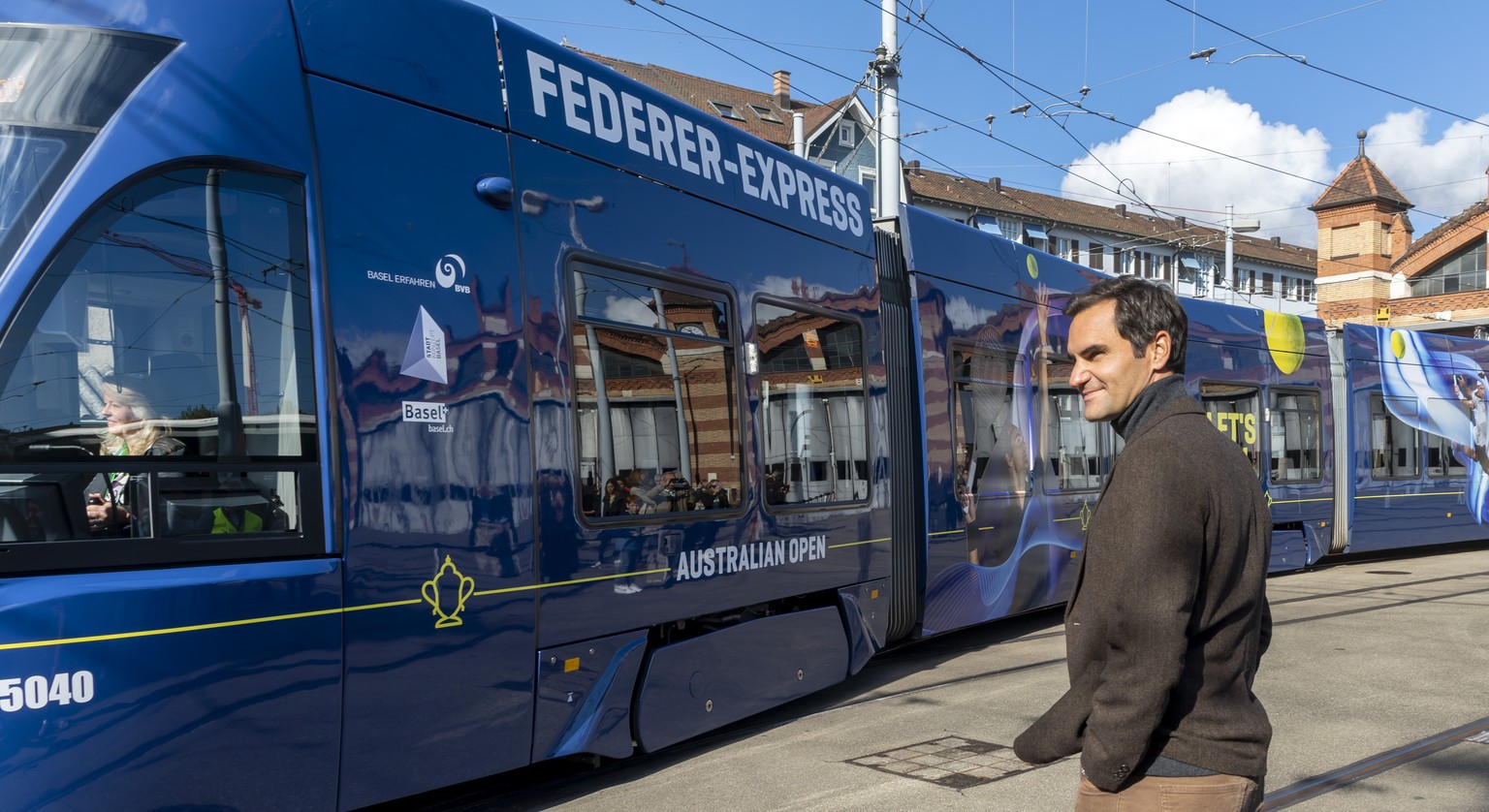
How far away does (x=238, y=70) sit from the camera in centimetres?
403

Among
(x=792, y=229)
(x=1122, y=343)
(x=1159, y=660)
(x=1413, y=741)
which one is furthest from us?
(x=792, y=229)

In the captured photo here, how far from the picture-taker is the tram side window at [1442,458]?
18.5 meters

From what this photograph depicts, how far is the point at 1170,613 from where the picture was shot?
218 cm

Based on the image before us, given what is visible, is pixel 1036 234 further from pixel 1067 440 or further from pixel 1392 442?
pixel 1067 440

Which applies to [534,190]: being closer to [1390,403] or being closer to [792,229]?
[792,229]

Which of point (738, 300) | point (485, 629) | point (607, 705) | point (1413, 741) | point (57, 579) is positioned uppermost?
point (738, 300)

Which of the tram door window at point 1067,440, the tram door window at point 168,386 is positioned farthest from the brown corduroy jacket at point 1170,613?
the tram door window at point 1067,440

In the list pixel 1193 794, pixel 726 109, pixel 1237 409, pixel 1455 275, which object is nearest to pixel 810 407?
pixel 1193 794

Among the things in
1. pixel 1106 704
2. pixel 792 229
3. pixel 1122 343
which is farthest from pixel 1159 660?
pixel 792 229

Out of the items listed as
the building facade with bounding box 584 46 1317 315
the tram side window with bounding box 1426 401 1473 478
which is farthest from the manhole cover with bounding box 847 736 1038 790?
the building facade with bounding box 584 46 1317 315

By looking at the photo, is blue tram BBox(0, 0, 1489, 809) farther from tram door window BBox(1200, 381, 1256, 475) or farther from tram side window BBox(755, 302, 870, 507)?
tram door window BBox(1200, 381, 1256, 475)

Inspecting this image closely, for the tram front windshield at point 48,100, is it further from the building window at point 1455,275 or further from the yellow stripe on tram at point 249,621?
the building window at point 1455,275

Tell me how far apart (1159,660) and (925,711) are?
5.46m

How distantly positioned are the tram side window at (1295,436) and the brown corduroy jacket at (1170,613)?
13609 millimetres
